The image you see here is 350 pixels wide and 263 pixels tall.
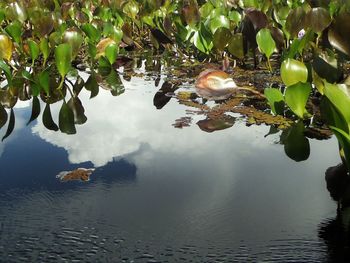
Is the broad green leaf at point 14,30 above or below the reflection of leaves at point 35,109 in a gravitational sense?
above

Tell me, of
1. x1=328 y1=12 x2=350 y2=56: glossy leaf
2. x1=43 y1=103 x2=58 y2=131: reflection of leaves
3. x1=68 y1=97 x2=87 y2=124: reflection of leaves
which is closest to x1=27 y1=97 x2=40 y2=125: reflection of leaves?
x1=43 y1=103 x2=58 y2=131: reflection of leaves

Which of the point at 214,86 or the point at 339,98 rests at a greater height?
the point at 214,86

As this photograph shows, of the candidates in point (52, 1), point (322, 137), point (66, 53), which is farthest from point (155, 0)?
point (322, 137)

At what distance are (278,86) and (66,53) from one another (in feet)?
4.13

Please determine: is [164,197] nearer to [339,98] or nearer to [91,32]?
[339,98]

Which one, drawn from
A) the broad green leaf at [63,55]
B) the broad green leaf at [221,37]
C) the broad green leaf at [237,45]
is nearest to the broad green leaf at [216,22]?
the broad green leaf at [221,37]

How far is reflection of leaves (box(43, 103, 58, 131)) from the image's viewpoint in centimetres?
224

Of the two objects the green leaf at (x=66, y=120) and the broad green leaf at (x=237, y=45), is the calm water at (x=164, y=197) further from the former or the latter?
the broad green leaf at (x=237, y=45)

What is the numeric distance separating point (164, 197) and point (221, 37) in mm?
2015

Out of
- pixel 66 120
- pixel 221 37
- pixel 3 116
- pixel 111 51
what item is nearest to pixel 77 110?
pixel 66 120

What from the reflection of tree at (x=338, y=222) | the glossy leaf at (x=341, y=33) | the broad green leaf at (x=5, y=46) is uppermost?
the broad green leaf at (x=5, y=46)

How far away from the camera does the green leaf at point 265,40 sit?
2840 mm

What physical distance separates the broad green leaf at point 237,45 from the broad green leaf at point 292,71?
113 cm

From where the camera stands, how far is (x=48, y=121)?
7.70 feet
